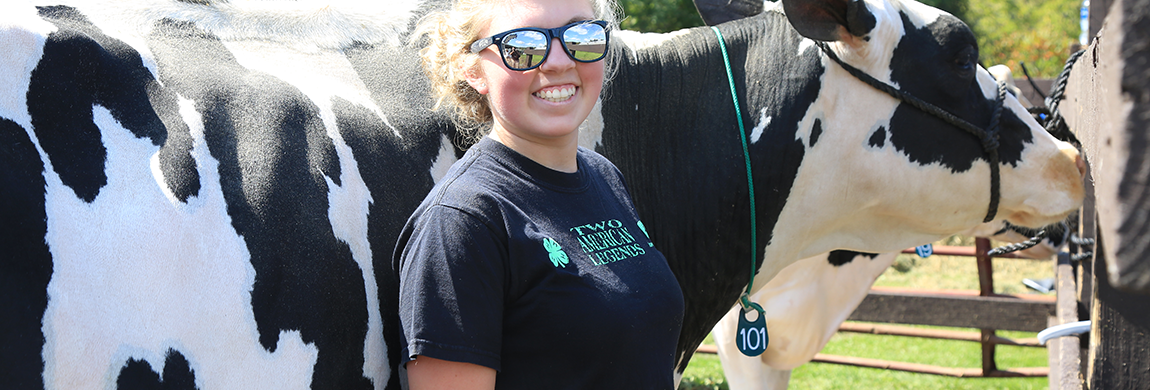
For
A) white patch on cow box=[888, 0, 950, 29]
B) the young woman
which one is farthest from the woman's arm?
white patch on cow box=[888, 0, 950, 29]

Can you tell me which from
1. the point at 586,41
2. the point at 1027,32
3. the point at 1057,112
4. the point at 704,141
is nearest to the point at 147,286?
the point at 586,41

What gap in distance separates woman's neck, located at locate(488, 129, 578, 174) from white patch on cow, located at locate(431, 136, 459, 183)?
224 mm

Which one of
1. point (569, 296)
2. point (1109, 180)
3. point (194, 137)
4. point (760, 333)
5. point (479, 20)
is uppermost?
point (1109, 180)

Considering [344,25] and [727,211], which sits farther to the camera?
[727,211]

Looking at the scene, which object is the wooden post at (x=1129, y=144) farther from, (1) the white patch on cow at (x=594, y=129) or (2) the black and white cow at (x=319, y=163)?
(1) the white patch on cow at (x=594, y=129)

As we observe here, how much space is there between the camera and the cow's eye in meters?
2.31

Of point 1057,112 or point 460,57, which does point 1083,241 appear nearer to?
point 1057,112

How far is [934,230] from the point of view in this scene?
8.44 ft

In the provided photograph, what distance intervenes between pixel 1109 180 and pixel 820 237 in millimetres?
1878

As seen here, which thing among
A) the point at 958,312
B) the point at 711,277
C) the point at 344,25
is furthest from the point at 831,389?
the point at 344,25

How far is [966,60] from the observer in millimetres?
2324

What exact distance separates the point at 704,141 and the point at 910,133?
23.1 inches

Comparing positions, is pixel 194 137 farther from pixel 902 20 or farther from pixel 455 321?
pixel 902 20

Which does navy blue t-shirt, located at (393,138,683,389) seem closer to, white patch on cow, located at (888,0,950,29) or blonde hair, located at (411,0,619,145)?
blonde hair, located at (411,0,619,145)
